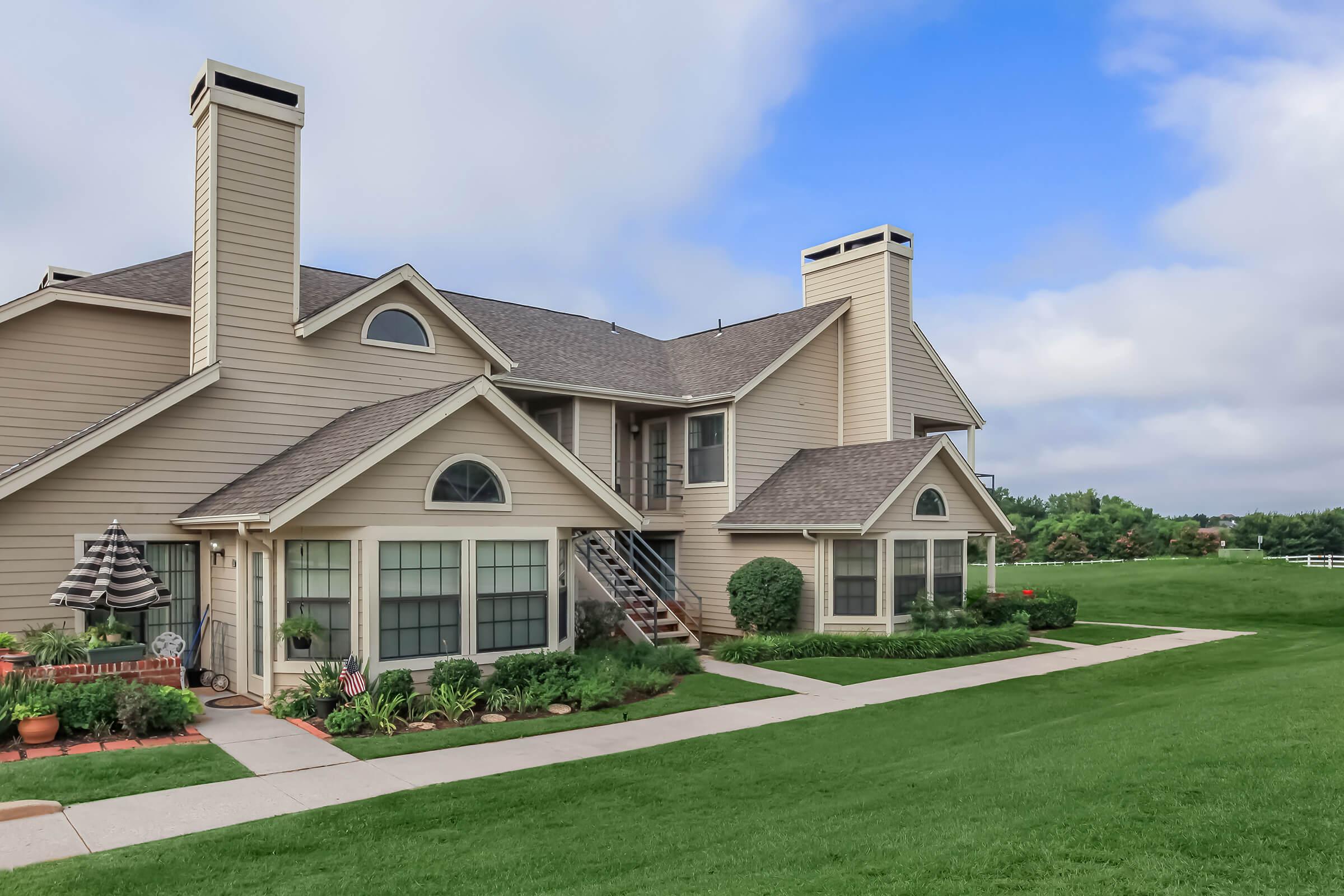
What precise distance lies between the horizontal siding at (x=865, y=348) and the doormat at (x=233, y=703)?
48.0ft

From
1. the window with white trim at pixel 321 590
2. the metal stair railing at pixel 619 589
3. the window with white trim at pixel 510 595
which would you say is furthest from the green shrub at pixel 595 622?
the window with white trim at pixel 321 590

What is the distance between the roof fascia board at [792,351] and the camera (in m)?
20.4

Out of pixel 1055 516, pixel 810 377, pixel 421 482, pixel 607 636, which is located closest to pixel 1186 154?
pixel 810 377

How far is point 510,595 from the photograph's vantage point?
13.3 metres

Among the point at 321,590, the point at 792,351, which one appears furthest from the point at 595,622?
the point at 792,351

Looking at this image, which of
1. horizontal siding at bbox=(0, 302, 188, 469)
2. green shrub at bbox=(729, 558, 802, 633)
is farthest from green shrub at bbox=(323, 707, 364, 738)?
green shrub at bbox=(729, 558, 802, 633)

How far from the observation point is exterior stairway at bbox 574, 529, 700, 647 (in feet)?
56.9

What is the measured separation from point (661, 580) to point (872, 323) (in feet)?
26.8

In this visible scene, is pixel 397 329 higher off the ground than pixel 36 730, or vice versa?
pixel 397 329

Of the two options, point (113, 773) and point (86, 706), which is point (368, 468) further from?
point (113, 773)

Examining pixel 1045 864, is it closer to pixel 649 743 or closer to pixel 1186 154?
pixel 649 743

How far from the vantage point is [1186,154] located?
1716cm

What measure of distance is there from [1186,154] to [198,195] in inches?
697

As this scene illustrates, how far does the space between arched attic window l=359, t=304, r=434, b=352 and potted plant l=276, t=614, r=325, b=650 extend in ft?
18.4
